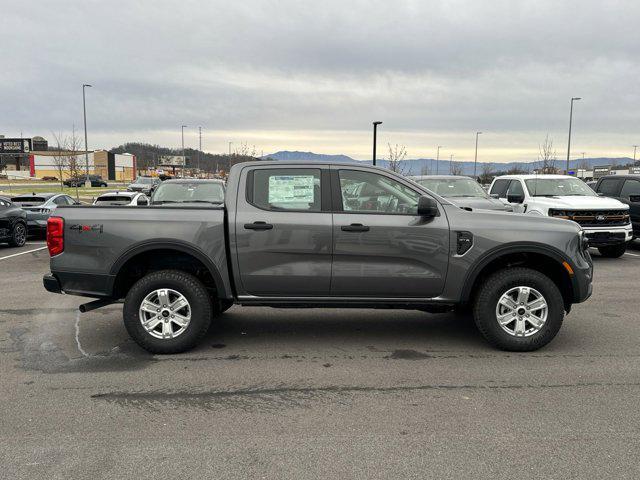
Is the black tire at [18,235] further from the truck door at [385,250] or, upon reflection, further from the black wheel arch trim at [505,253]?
the black wheel arch trim at [505,253]

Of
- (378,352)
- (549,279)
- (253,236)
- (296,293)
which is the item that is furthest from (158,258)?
(549,279)

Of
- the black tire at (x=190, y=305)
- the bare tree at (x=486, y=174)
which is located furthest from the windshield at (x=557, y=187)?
the bare tree at (x=486, y=174)

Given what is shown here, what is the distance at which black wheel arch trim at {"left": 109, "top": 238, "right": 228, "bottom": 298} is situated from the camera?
513 cm

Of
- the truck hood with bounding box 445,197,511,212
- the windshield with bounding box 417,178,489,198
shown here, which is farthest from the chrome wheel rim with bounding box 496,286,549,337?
the windshield with bounding box 417,178,489,198

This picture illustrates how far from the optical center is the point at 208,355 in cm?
525

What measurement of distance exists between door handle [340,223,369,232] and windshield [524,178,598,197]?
8.93 metres

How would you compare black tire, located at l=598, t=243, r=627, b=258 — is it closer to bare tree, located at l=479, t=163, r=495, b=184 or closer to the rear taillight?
the rear taillight

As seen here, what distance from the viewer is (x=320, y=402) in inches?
163

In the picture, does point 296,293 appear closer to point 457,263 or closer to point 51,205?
point 457,263

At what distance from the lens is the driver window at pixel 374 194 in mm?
5242

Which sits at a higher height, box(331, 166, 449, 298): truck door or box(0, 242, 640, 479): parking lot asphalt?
box(331, 166, 449, 298): truck door

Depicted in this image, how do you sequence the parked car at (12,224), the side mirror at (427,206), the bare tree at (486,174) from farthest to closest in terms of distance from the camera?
the bare tree at (486,174) < the parked car at (12,224) < the side mirror at (427,206)

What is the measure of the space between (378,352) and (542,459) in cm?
220

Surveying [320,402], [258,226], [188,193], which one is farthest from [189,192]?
[320,402]
